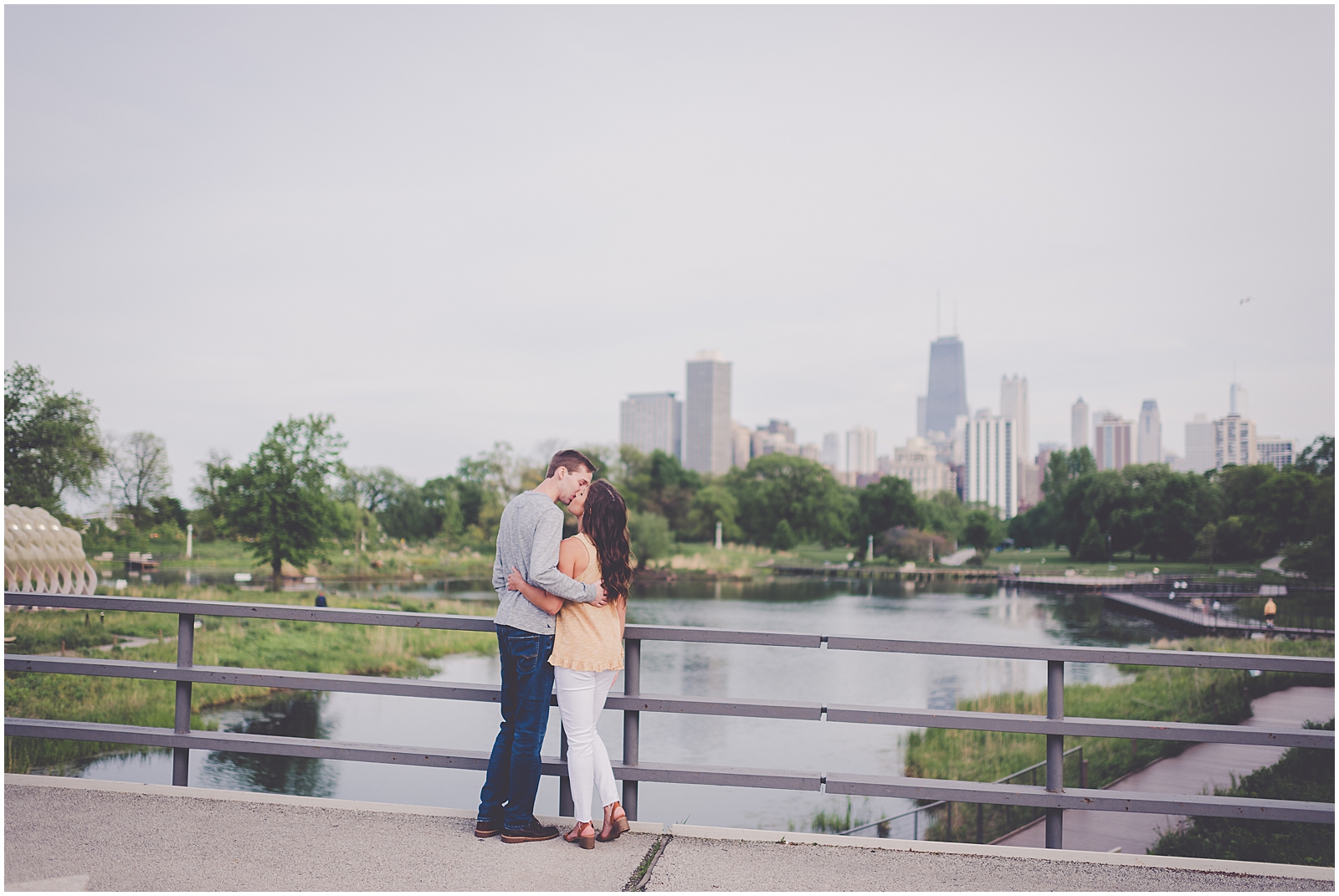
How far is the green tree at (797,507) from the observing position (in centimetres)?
10800

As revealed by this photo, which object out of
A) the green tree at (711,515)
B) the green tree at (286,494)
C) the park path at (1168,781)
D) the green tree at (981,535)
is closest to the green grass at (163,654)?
the green tree at (286,494)

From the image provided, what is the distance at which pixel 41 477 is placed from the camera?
1645 inches

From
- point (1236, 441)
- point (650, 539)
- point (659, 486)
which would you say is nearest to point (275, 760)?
point (650, 539)

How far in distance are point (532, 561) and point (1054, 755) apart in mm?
2731

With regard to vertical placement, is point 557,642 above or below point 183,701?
above

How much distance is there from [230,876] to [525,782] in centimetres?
131

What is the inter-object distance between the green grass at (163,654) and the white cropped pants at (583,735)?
9.75m

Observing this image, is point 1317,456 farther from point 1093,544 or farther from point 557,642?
point 557,642

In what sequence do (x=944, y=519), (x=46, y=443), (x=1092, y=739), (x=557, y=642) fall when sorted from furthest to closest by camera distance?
1. (x=944, y=519)
2. (x=46, y=443)
3. (x=1092, y=739)
4. (x=557, y=642)

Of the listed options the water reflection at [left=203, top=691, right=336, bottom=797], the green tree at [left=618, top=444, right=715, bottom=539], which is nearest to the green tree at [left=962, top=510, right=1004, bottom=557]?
the green tree at [left=618, top=444, right=715, bottom=539]

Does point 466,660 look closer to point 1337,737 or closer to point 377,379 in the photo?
point 1337,737

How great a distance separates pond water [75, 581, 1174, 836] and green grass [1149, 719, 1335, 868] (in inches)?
170

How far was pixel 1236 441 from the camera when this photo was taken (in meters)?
153

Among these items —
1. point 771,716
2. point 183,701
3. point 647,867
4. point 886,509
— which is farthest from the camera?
point 886,509
